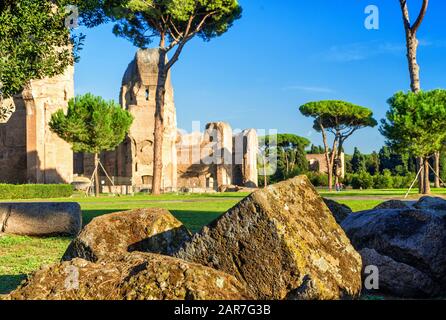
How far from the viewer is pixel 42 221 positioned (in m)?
9.15

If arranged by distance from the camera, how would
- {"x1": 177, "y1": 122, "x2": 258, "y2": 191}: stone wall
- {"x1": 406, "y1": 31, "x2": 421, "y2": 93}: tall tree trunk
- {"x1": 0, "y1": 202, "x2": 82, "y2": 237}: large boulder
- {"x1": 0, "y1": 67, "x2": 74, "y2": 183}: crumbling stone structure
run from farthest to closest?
{"x1": 177, "y1": 122, "x2": 258, "y2": 191}: stone wall
{"x1": 0, "y1": 67, "x2": 74, "y2": 183}: crumbling stone structure
{"x1": 406, "y1": 31, "x2": 421, "y2": 93}: tall tree trunk
{"x1": 0, "y1": 202, "x2": 82, "y2": 237}: large boulder

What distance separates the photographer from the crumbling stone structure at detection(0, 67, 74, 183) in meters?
34.2

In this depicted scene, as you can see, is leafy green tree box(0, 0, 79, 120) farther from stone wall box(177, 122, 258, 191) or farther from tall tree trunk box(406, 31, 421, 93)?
stone wall box(177, 122, 258, 191)

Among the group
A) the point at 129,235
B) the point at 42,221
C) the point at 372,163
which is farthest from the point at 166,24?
the point at 372,163

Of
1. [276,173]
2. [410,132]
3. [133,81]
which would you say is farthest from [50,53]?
[276,173]

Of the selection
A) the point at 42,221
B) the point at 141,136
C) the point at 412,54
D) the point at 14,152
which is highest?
the point at 412,54

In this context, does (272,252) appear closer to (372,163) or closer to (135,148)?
(135,148)

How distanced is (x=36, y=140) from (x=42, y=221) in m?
26.9

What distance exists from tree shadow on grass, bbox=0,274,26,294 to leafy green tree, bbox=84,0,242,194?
21064 mm

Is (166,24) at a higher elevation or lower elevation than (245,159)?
higher

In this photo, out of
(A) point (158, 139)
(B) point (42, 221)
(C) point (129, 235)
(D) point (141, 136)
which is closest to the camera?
(C) point (129, 235)

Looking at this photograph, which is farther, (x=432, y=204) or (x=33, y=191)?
(x=33, y=191)

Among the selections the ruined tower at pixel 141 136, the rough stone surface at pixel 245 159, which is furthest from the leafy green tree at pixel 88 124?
the rough stone surface at pixel 245 159

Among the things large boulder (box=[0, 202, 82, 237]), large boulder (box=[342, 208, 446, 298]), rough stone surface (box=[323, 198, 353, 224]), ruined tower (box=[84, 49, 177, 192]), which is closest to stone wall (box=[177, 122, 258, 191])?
ruined tower (box=[84, 49, 177, 192])
